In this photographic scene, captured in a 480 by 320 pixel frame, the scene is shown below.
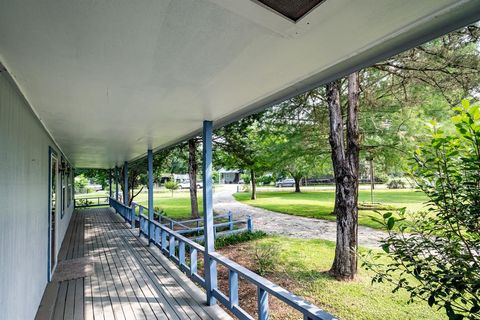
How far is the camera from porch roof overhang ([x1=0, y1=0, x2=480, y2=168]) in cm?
115

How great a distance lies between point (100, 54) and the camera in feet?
5.18

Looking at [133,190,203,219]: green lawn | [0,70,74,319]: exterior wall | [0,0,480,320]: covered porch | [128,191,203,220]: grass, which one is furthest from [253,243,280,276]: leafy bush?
[133,190,203,219]: green lawn

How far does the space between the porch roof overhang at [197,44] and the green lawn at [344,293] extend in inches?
134

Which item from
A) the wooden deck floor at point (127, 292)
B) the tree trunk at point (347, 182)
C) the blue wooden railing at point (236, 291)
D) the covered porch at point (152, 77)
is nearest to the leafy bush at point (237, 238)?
the blue wooden railing at point (236, 291)

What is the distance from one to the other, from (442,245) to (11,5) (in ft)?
7.74

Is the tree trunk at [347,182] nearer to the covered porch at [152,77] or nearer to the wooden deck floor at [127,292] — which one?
the covered porch at [152,77]

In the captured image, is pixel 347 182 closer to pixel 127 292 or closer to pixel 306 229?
pixel 127 292

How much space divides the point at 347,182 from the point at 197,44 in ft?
13.3

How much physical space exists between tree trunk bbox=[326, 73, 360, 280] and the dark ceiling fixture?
13.0ft

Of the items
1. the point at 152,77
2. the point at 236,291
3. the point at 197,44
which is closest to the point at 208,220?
the point at 236,291

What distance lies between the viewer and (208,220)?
11.6ft

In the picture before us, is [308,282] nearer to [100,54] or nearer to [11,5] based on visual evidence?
[100,54]

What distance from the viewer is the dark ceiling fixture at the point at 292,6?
1113mm

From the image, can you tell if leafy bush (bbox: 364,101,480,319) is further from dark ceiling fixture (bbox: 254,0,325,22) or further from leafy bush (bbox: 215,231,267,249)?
leafy bush (bbox: 215,231,267,249)
